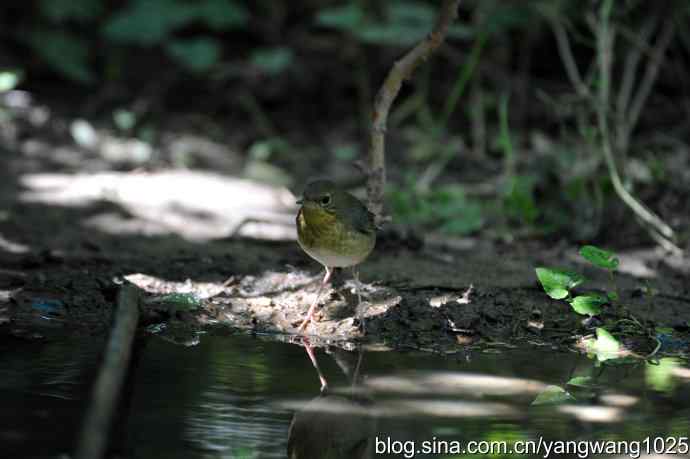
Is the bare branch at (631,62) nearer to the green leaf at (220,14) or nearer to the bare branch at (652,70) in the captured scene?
the bare branch at (652,70)

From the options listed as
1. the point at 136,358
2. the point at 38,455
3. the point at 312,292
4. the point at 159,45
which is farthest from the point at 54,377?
the point at 159,45

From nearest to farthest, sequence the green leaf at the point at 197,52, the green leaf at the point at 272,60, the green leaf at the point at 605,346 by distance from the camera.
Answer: the green leaf at the point at 605,346 → the green leaf at the point at 272,60 → the green leaf at the point at 197,52

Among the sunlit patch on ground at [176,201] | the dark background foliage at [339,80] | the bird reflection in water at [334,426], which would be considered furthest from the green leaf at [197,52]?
the bird reflection in water at [334,426]

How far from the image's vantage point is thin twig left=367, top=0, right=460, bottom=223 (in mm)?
4316

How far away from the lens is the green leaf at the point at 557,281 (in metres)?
4.23

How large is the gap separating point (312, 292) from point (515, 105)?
180 inches

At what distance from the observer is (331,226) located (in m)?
4.27

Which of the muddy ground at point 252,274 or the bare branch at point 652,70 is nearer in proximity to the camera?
the muddy ground at point 252,274

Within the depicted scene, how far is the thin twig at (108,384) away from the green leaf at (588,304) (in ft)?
6.34

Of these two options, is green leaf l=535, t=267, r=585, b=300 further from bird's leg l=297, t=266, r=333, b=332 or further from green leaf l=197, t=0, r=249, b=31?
green leaf l=197, t=0, r=249, b=31

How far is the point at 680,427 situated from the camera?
3117 millimetres

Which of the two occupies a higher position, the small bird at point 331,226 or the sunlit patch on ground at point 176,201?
the sunlit patch on ground at point 176,201

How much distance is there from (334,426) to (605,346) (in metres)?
1.54

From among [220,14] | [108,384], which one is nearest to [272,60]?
[220,14]
